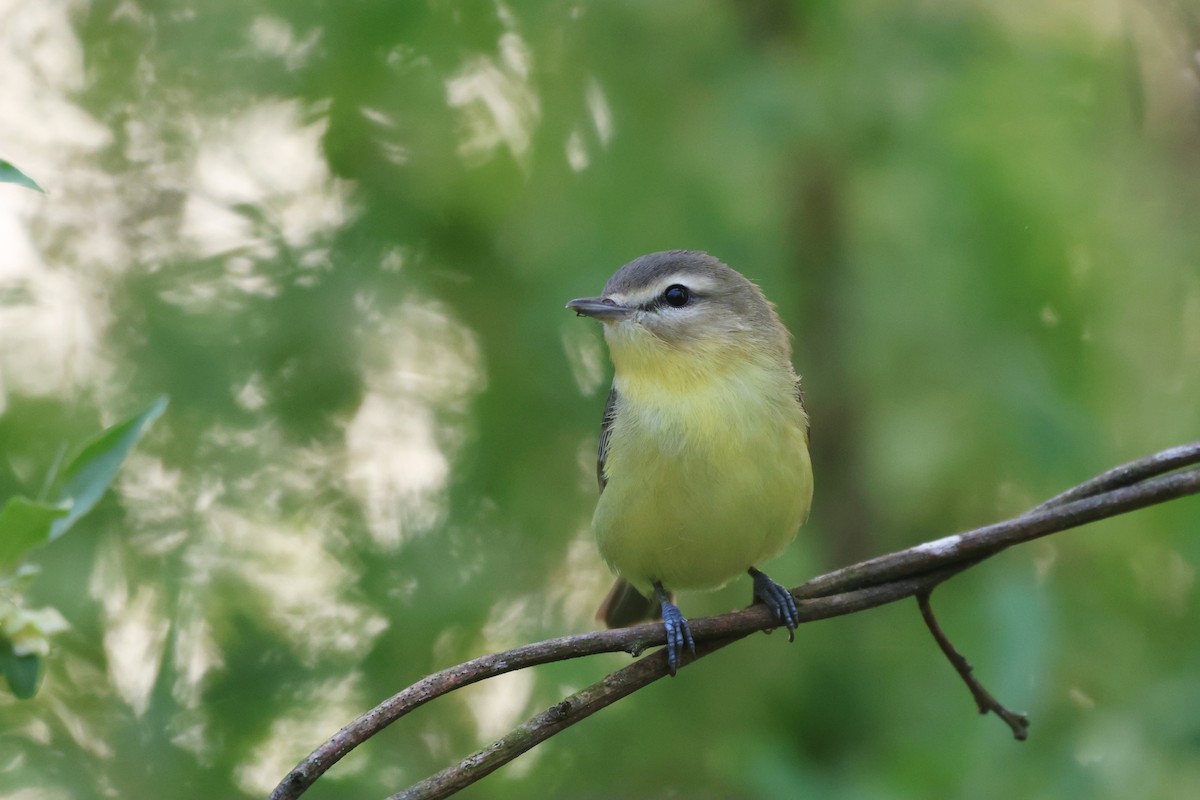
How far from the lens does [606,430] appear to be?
147 inches

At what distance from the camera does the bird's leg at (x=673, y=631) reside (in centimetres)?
219

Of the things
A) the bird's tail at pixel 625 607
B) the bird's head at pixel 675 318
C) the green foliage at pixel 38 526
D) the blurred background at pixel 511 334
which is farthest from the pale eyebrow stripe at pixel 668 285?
the green foliage at pixel 38 526

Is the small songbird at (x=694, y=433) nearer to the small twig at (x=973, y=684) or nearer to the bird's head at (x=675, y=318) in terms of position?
the bird's head at (x=675, y=318)

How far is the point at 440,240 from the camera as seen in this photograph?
4.18 metres

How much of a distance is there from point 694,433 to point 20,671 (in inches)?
86.4

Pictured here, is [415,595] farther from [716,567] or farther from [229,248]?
[229,248]

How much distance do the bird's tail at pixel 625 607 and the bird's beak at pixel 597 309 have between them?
1065 mm

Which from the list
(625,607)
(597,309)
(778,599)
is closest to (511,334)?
(597,309)

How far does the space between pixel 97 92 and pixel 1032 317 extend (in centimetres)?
343

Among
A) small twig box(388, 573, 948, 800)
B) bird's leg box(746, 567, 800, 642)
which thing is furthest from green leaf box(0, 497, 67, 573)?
bird's leg box(746, 567, 800, 642)

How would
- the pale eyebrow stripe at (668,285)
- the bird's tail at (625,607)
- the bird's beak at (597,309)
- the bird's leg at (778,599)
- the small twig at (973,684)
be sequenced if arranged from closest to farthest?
the small twig at (973,684) → the bird's leg at (778,599) → the bird's beak at (597,309) → the pale eyebrow stripe at (668,285) → the bird's tail at (625,607)

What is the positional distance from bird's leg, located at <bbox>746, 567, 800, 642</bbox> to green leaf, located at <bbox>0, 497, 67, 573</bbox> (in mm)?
1384

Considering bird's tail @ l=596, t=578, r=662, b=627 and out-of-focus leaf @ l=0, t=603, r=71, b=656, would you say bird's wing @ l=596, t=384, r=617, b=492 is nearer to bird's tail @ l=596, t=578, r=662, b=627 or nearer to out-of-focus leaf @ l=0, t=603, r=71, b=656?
bird's tail @ l=596, t=578, r=662, b=627

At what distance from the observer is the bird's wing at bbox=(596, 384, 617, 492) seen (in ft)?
12.2
